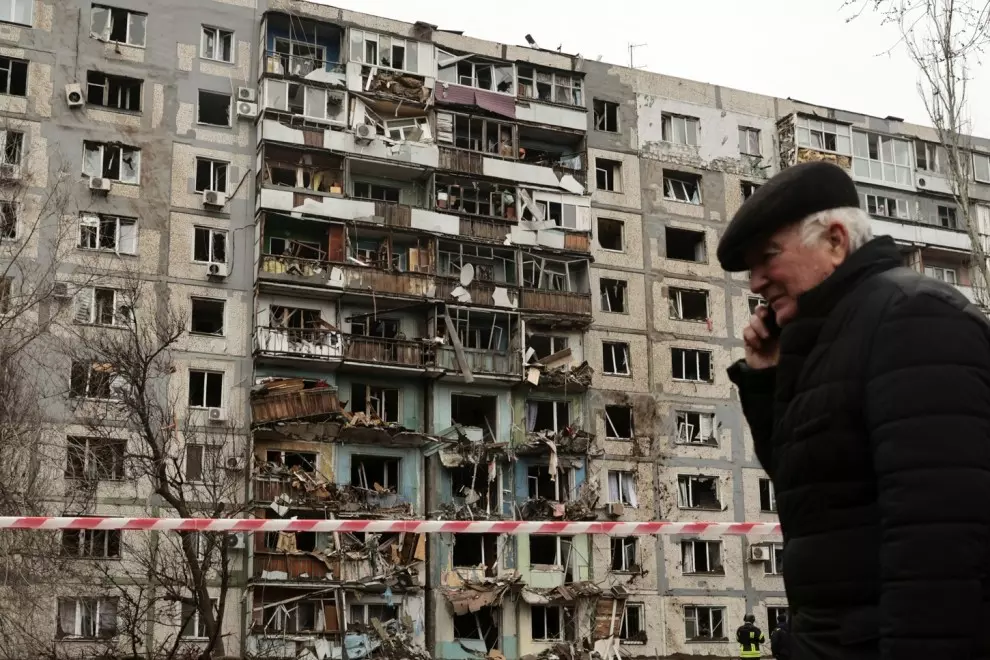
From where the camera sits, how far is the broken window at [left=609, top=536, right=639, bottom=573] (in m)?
43.4

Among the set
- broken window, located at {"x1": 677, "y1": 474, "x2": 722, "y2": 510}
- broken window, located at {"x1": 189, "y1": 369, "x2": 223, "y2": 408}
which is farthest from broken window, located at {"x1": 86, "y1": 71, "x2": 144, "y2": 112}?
broken window, located at {"x1": 677, "y1": 474, "x2": 722, "y2": 510}

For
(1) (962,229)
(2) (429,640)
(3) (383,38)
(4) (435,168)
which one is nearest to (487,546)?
(2) (429,640)

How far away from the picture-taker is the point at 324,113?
42.3m

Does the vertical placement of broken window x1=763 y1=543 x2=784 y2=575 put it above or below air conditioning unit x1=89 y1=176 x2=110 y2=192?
below

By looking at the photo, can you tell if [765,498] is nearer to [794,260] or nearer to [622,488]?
[622,488]

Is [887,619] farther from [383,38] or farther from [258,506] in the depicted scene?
[383,38]

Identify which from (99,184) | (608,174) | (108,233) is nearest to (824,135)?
(608,174)

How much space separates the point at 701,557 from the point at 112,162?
2505 cm

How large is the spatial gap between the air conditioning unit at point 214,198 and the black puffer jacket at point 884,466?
126 ft

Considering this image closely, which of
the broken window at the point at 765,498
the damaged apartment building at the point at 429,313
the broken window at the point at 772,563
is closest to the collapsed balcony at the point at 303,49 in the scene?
the damaged apartment building at the point at 429,313

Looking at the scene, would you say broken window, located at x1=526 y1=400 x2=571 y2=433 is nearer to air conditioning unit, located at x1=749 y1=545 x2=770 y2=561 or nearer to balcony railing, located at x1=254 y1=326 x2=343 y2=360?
balcony railing, located at x1=254 y1=326 x2=343 y2=360

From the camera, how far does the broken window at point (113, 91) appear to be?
40794mm

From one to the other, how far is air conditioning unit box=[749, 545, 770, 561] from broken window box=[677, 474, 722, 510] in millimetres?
2043

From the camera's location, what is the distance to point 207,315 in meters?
40.6
